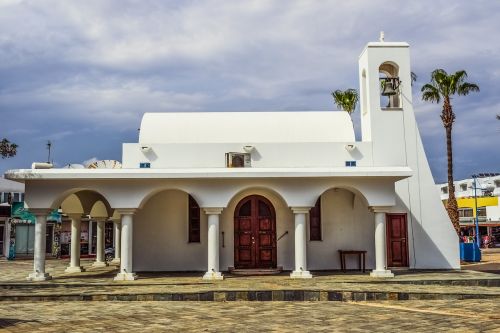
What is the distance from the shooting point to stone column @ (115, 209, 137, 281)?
15430 millimetres

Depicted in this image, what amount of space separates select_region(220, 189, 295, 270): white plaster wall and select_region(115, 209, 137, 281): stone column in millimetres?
3342

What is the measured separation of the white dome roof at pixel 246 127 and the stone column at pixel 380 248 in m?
3.86

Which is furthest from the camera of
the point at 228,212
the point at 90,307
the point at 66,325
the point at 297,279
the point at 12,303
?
the point at 228,212

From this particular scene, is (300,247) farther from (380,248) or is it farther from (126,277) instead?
(126,277)

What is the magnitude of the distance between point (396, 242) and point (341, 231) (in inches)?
72.4

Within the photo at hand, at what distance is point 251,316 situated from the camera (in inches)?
418

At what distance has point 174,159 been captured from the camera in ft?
59.8

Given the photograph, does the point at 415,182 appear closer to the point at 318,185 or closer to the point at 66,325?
the point at 318,185

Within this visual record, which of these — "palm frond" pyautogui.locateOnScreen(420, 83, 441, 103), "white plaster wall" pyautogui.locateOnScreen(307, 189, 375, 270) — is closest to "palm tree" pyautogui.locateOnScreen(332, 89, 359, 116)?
"palm frond" pyautogui.locateOnScreen(420, 83, 441, 103)

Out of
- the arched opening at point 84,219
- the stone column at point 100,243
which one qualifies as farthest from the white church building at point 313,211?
the stone column at point 100,243

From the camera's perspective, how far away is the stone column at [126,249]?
607 inches

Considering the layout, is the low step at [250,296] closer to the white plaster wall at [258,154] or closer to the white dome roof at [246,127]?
the white plaster wall at [258,154]

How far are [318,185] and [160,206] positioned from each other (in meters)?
5.43

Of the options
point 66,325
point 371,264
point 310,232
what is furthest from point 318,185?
point 66,325
